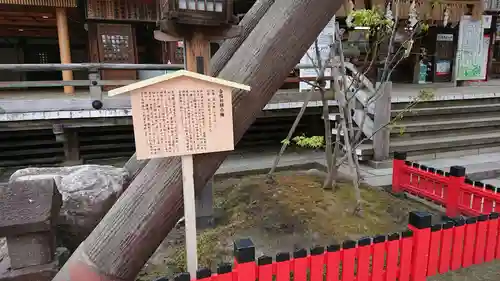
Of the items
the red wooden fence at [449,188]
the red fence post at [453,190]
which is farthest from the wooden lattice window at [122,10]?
the red fence post at [453,190]

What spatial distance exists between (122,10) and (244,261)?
9.20 m

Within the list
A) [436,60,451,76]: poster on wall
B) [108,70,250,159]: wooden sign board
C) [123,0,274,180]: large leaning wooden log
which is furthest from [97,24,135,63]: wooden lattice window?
[436,60,451,76]: poster on wall

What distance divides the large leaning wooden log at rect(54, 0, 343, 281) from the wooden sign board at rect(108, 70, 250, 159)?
14.6 inches

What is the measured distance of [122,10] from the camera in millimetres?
9805

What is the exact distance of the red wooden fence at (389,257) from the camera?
2684mm

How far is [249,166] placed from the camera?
7.87m

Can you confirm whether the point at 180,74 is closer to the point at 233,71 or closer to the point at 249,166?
Answer: the point at 233,71

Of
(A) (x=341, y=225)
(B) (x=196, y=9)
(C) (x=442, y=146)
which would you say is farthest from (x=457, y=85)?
(B) (x=196, y=9)

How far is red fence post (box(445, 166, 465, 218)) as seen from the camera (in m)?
4.87

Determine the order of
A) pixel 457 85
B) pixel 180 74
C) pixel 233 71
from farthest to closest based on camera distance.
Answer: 1. pixel 457 85
2. pixel 233 71
3. pixel 180 74

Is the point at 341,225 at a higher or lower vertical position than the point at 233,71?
lower

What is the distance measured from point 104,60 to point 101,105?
11.8 ft

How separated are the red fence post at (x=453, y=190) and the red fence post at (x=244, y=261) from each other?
3.58m

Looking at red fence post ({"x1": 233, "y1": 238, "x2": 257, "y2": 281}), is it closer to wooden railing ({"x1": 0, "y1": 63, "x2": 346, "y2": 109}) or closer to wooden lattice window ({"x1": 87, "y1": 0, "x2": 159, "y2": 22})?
wooden railing ({"x1": 0, "y1": 63, "x2": 346, "y2": 109})
